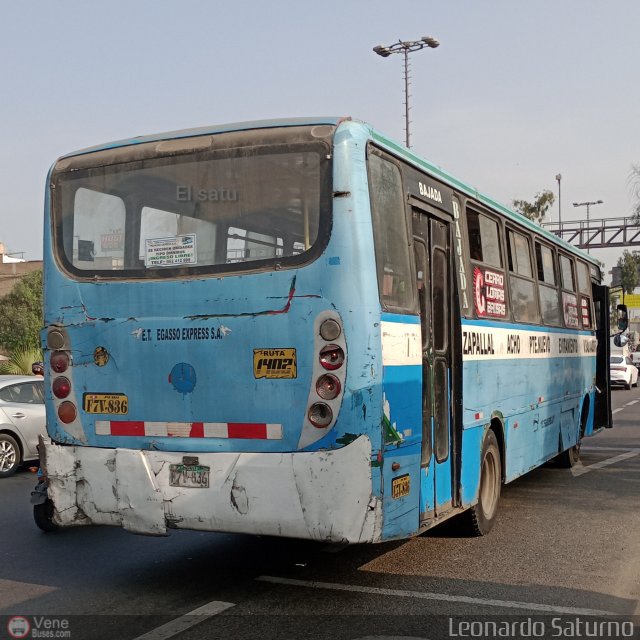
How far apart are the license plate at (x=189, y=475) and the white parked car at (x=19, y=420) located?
7459 millimetres

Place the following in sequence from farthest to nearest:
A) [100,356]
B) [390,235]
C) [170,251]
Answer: [100,356]
[170,251]
[390,235]

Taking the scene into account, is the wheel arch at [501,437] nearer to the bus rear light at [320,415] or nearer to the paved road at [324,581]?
the paved road at [324,581]

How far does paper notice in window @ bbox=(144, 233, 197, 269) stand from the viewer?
6.47 metres

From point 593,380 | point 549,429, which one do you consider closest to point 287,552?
point 549,429

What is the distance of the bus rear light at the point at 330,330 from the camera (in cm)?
593

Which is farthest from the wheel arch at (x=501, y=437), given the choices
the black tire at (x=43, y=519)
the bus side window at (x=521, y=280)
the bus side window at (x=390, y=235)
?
→ the black tire at (x=43, y=519)

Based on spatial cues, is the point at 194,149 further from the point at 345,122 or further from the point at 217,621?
the point at 217,621

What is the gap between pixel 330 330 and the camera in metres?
5.94

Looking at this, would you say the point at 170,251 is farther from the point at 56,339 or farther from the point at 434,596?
the point at 434,596

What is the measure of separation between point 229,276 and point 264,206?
1.75 feet

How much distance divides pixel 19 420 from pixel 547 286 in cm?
780

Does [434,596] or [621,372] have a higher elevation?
[621,372]

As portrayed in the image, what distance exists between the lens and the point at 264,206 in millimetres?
6250

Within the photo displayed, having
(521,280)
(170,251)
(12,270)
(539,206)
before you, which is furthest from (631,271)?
(170,251)
